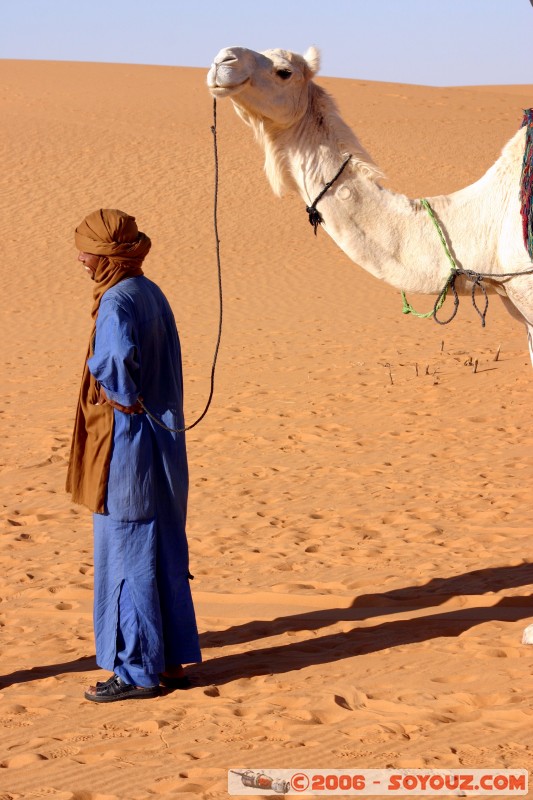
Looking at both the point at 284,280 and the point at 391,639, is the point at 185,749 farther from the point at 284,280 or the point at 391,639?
the point at 284,280

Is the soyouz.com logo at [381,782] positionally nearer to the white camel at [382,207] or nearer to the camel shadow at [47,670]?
the camel shadow at [47,670]

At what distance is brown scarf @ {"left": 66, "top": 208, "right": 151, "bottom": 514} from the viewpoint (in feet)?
14.1

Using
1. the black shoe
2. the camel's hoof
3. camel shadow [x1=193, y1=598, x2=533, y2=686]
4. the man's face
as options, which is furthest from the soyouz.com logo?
the man's face

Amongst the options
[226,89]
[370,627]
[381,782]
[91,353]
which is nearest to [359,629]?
[370,627]

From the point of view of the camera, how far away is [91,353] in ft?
14.3

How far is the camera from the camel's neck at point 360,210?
4.69m

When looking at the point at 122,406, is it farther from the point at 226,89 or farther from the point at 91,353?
the point at 226,89

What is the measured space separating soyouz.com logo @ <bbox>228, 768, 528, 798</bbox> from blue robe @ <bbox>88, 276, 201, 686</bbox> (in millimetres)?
883

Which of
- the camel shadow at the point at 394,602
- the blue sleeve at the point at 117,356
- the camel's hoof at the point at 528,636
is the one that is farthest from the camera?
the camel shadow at the point at 394,602

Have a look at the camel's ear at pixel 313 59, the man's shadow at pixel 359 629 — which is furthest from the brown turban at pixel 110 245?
the man's shadow at pixel 359 629

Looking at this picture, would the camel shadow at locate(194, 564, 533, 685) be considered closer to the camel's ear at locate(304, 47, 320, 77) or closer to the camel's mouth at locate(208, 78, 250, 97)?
the camel's mouth at locate(208, 78, 250, 97)

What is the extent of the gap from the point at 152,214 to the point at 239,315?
808 centimetres

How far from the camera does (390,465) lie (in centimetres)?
859

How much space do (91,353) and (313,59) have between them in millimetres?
1677
